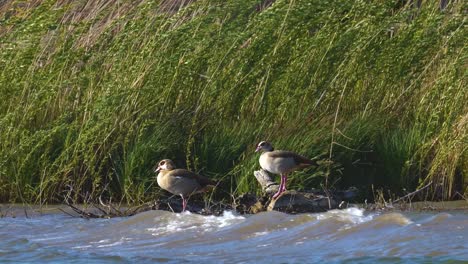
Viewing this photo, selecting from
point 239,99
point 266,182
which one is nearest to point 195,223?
point 266,182

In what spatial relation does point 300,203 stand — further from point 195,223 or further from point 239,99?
point 239,99

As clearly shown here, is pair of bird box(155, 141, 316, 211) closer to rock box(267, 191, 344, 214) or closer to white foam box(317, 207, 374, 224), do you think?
rock box(267, 191, 344, 214)

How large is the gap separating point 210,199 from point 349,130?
1.65m

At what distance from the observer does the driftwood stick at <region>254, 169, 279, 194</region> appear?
1088 centimetres

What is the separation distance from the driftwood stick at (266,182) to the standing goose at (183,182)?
1.51 ft

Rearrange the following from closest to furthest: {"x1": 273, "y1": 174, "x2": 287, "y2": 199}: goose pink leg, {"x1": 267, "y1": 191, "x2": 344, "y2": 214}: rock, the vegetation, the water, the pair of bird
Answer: the water, {"x1": 267, "y1": 191, "x2": 344, "y2": 214}: rock, {"x1": 273, "y1": 174, "x2": 287, "y2": 199}: goose pink leg, the pair of bird, the vegetation

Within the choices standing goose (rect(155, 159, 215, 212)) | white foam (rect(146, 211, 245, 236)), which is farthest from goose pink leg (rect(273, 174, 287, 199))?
standing goose (rect(155, 159, 215, 212))

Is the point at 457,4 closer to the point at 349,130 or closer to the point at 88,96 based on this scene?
the point at 349,130

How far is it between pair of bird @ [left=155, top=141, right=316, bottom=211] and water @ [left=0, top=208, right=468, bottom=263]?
1.00 feet

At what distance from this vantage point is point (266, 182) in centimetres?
1102

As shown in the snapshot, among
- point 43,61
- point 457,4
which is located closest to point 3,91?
point 43,61

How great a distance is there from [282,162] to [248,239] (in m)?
1.31

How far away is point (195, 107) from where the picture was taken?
1213 centimetres

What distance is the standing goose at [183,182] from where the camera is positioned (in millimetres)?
10688
